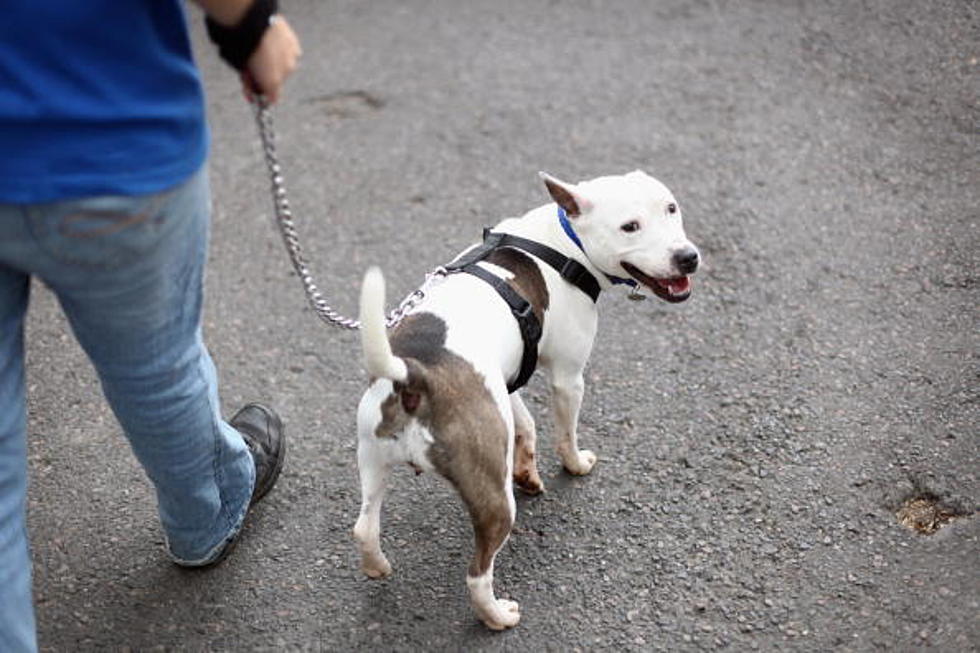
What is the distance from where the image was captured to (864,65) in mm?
4723

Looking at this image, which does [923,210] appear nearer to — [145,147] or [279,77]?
[279,77]

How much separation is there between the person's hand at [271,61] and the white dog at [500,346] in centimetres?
42

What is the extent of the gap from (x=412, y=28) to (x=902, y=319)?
3095 millimetres

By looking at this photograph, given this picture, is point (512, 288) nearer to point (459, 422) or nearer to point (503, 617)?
point (459, 422)

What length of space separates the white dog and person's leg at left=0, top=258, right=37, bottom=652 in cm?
66

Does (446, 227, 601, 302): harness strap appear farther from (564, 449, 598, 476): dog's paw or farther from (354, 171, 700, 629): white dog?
(564, 449, 598, 476): dog's paw

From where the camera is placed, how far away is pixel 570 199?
8.35ft

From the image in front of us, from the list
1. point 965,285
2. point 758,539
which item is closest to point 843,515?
point 758,539

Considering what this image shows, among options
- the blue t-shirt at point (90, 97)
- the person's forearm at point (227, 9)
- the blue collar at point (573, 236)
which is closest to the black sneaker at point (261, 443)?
the blue collar at point (573, 236)

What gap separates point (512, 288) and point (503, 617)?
800 mm

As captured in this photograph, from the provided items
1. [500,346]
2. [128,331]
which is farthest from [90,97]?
[500,346]

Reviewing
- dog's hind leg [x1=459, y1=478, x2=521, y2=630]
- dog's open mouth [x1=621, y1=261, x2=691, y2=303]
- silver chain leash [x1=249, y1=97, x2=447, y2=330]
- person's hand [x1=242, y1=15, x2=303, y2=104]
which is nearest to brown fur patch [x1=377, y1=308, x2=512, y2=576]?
dog's hind leg [x1=459, y1=478, x2=521, y2=630]

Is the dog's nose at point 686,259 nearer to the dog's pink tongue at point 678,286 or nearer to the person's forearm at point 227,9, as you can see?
the dog's pink tongue at point 678,286

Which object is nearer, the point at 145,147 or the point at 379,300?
the point at 145,147
